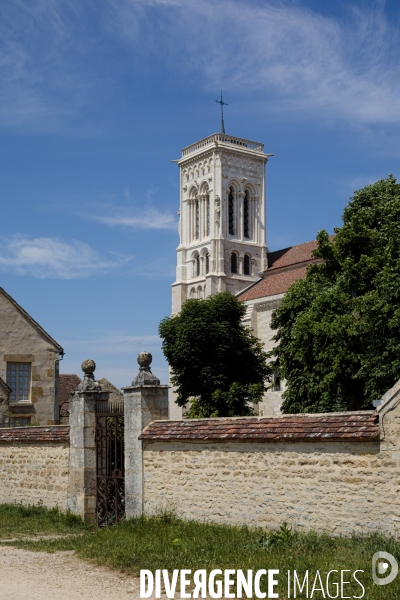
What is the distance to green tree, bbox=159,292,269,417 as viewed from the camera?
136 feet

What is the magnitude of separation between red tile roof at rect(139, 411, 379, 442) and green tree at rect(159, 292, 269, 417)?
92.3 ft

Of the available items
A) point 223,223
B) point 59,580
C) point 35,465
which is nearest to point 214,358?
point 35,465

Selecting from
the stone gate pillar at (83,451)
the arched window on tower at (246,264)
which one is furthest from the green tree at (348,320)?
the arched window on tower at (246,264)

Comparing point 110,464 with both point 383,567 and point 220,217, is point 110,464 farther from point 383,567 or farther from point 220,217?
point 220,217

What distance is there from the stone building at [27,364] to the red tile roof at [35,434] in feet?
31.6

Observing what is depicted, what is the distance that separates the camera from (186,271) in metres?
78.9

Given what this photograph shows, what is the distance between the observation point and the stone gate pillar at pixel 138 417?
44.0 ft

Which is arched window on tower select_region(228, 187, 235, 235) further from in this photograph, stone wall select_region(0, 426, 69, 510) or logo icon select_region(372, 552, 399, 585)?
logo icon select_region(372, 552, 399, 585)

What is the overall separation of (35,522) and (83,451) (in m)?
1.61

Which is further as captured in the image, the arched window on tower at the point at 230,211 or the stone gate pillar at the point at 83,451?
the arched window on tower at the point at 230,211

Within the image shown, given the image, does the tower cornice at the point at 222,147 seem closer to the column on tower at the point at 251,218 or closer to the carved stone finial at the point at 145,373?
the column on tower at the point at 251,218

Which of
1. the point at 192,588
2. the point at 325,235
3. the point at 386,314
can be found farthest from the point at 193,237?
the point at 192,588

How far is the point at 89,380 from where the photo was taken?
15156mm

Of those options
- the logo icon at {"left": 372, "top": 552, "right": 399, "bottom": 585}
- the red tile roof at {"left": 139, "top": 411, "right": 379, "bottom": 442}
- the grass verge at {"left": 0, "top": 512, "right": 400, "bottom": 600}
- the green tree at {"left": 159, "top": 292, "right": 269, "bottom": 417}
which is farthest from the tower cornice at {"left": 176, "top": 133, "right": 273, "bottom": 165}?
Result: the logo icon at {"left": 372, "top": 552, "right": 399, "bottom": 585}
